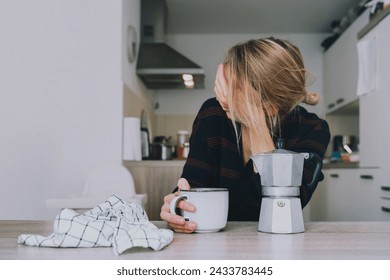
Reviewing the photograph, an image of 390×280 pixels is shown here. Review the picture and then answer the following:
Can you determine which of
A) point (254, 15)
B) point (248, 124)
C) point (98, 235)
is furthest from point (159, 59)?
point (98, 235)

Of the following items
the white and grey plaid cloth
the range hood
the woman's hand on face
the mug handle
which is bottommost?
the white and grey plaid cloth

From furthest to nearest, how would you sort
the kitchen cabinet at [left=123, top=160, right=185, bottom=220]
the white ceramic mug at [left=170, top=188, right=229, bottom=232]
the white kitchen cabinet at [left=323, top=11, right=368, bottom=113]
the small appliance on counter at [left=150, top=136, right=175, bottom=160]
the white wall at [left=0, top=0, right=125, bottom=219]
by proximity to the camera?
the white kitchen cabinet at [left=323, top=11, right=368, bottom=113], the small appliance on counter at [left=150, top=136, right=175, bottom=160], the kitchen cabinet at [left=123, top=160, right=185, bottom=220], the white wall at [left=0, top=0, right=125, bottom=219], the white ceramic mug at [left=170, top=188, right=229, bottom=232]

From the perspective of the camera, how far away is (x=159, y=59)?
10.6 ft

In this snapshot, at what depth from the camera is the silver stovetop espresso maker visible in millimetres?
811

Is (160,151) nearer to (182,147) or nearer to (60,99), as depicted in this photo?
(182,147)

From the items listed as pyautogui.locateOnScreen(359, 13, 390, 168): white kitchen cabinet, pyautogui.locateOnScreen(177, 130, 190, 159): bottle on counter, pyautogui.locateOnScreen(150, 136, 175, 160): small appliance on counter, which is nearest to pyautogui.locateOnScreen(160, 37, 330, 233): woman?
pyautogui.locateOnScreen(359, 13, 390, 168): white kitchen cabinet

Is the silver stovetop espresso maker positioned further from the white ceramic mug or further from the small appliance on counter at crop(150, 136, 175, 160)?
the small appliance on counter at crop(150, 136, 175, 160)

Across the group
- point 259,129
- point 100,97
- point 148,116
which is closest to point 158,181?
point 100,97

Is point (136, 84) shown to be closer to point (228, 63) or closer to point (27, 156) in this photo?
point (27, 156)

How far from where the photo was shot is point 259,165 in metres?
0.83

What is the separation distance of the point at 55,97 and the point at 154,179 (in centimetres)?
74

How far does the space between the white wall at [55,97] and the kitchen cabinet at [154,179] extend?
0.62 feet

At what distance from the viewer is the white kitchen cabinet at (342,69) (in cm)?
333

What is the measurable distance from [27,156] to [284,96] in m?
1.71
